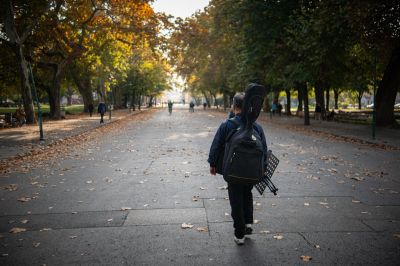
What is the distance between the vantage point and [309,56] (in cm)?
2172

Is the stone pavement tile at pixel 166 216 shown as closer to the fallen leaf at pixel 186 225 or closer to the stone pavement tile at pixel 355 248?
the fallen leaf at pixel 186 225

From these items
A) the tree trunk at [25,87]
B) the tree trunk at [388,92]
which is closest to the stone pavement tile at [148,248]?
the tree trunk at [388,92]

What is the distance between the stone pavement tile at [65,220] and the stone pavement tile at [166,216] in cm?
17

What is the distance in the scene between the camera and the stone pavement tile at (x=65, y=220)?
5.18m

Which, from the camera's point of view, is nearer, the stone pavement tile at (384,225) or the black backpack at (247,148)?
the black backpack at (247,148)

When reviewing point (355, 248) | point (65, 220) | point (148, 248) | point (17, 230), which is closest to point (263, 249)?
point (355, 248)

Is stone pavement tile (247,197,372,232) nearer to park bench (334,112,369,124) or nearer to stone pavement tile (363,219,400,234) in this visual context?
stone pavement tile (363,219,400,234)

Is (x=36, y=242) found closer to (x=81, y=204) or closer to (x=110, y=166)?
(x=81, y=204)

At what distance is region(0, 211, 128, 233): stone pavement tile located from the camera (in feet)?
17.0

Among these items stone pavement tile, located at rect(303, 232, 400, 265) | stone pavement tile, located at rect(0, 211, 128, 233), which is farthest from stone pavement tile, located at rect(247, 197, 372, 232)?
stone pavement tile, located at rect(0, 211, 128, 233)

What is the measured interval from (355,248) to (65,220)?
3.91m

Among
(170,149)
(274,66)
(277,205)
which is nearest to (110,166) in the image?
(170,149)

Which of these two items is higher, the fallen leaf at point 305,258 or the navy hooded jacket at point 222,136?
the navy hooded jacket at point 222,136

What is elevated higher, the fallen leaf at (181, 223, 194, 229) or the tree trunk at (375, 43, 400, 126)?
the tree trunk at (375, 43, 400, 126)
